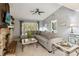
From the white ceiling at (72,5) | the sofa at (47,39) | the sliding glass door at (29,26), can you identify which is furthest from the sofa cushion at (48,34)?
the white ceiling at (72,5)

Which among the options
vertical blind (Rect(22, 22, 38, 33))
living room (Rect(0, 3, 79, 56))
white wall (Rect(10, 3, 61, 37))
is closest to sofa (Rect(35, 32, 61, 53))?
living room (Rect(0, 3, 79, 56))

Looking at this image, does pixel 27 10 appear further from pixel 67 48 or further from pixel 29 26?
pixel 67 48

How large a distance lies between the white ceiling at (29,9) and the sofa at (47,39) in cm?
26

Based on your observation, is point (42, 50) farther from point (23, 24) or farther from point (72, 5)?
point (72, 5)

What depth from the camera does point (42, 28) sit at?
2.48 meters

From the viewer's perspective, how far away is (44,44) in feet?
8.05

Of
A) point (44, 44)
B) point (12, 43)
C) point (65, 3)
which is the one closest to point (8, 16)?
point (12, 43)

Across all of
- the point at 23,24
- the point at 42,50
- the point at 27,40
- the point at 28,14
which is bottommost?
the point at 42,50

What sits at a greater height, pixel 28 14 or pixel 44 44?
pixel 28 14

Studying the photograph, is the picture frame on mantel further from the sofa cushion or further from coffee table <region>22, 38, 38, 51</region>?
coffee table <region>22, 38, 38, 51</region>

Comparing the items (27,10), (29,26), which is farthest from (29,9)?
(29,26)

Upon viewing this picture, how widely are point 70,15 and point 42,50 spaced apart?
69 centimetres

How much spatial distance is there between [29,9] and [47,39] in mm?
537

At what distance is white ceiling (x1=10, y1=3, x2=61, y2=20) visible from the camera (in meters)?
2.43
